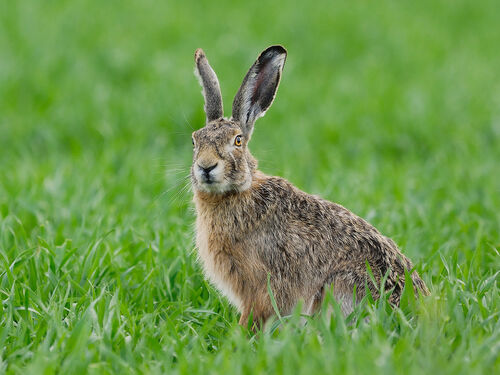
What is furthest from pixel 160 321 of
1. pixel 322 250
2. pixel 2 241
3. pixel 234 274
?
pixel 2 241

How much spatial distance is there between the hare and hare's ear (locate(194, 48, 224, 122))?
0.16 metres

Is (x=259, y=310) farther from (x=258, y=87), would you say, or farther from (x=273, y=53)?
(x=273, y=53)

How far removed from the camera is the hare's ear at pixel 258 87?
4473mm

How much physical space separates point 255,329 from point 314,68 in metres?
7.75

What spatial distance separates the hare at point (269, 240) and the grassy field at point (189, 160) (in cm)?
23

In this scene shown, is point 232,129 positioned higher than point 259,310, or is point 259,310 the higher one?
point 232,129

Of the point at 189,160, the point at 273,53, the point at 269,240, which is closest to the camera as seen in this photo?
the point at 269,240

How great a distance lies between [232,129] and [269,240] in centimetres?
68

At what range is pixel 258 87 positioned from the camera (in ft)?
15.0

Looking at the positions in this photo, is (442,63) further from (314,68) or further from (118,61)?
(118,61)

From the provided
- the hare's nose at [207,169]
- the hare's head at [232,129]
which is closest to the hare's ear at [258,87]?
the hare's head at [232,129]

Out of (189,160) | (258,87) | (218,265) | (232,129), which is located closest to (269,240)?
(218,265)

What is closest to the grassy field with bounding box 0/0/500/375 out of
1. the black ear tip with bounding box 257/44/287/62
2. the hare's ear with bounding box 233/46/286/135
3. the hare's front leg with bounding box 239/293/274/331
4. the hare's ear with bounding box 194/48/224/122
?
the hare's front leg with bounding box 239/293/274/331

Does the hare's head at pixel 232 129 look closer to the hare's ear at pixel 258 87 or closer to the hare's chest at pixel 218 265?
Result: the hare's ear at pixel 258 87
